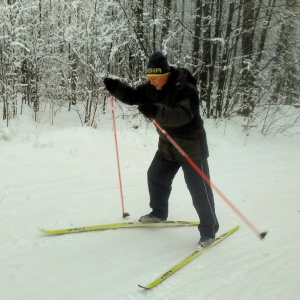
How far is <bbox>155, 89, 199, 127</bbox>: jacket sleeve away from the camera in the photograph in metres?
2.86

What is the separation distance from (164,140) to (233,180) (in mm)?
2898

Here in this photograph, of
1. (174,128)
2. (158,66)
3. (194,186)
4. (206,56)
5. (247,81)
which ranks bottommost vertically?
(194,186)

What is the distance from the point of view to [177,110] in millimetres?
2881

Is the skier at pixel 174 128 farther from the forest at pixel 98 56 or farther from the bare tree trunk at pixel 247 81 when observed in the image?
the bare tree trunk at pixel 247 81

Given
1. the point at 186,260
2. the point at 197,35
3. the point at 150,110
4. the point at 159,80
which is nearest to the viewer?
the point at 150,110

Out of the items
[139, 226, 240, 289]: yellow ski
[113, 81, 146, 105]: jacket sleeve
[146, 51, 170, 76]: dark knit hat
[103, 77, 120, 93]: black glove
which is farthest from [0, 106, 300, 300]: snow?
[146, 51, 170, 76]: dark knit hat

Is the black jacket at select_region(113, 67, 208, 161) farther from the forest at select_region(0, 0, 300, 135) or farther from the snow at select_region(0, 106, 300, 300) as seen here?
the forest at select_region(0, 0, 300, 135)

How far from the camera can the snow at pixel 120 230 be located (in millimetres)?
2680

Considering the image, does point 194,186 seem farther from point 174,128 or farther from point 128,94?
point 128,94

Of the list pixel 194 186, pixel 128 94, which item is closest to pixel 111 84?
pixel 128 94

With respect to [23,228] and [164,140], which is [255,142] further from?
[23,228]

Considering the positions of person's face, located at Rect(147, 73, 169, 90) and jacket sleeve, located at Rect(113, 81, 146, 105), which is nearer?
person's face, located at Rect(147, 73, 169, 90)

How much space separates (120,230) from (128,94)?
1.44 meters

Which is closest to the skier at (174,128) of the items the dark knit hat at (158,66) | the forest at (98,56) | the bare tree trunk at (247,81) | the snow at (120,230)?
the dark knit hat at (158,66)
